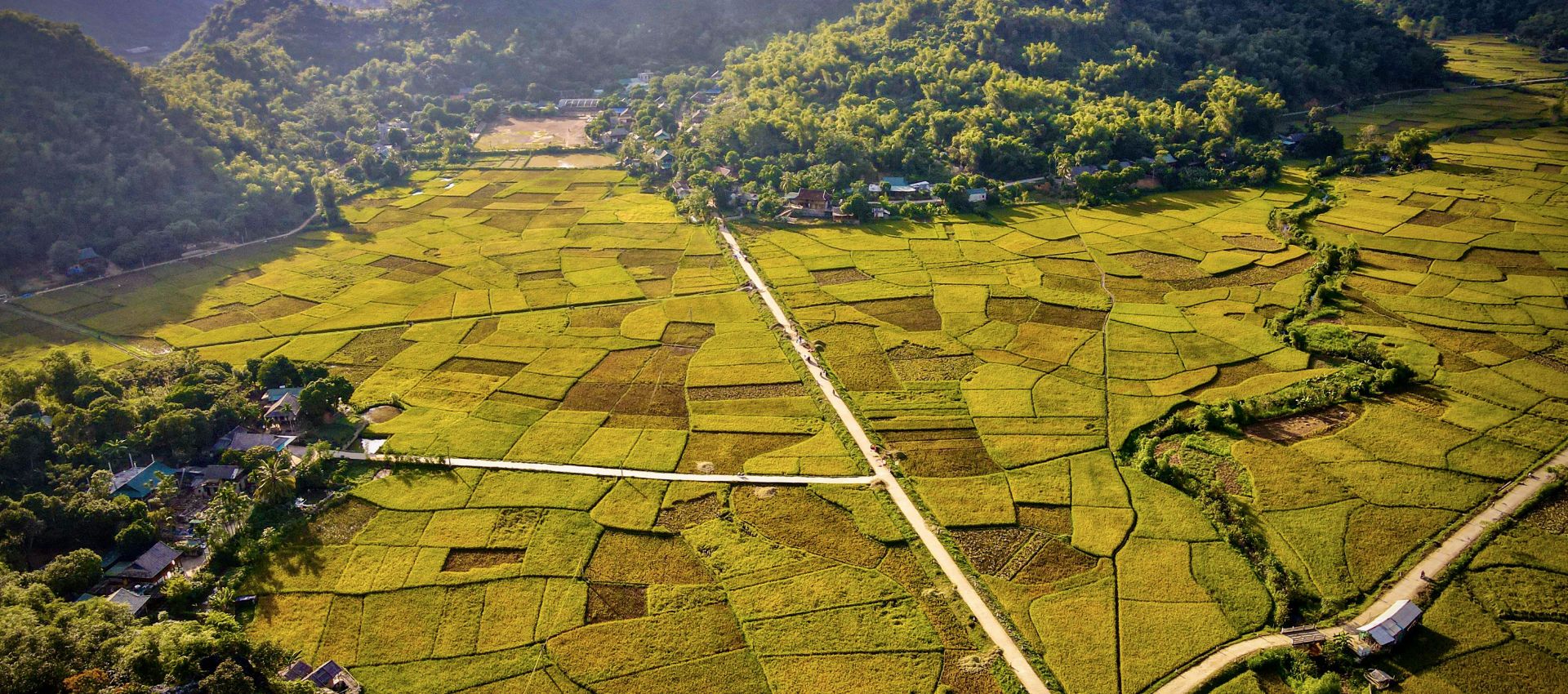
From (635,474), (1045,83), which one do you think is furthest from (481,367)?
(1045,83)

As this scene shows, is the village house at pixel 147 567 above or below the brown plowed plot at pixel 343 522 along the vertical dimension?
above

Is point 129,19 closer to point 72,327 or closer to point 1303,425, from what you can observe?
point 72,327

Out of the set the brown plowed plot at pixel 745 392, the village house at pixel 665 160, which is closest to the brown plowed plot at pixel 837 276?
the brown plowed plot at pixel 745 392

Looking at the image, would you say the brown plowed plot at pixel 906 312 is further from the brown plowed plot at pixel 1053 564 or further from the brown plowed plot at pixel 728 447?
the brown plowed plot at pixel 1053 564

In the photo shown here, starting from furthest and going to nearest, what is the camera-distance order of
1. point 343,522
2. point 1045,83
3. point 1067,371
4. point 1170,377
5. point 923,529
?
point 1045,83, point 1067,371, point 1170,377, point 343,522, point 923,529

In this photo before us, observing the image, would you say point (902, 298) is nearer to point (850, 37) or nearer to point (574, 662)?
point (574, 662)
